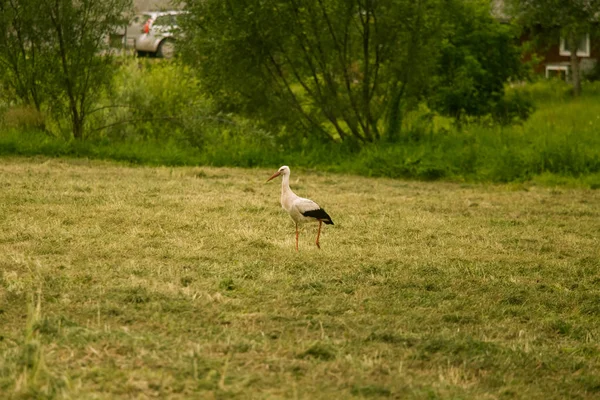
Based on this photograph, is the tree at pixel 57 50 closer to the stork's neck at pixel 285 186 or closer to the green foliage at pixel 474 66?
the green foliage at pixel 474 66

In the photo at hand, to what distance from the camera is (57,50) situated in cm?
1714

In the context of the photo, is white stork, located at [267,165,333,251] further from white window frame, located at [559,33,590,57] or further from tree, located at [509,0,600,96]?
white window frame, located at [559,33,590,57]

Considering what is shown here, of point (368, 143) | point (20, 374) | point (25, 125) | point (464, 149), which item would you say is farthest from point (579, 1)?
point (20, 374)

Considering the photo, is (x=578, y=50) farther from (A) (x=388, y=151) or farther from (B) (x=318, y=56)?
(A) (x=388, y=151)

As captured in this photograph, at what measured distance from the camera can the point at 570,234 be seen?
10.7m

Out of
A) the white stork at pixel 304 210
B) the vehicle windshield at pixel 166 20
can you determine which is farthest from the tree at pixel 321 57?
the white stork at pixel 304 210

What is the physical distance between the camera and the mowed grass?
545 centimetres

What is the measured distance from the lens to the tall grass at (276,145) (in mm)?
15672

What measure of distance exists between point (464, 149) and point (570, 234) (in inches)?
228

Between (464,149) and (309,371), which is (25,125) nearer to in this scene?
(464,149)

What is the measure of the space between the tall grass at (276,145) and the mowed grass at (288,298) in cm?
307

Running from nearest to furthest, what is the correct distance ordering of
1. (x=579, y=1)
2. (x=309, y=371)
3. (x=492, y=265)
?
(x=309, y=371) < (x=492, y=265) < (x=579, y=1)

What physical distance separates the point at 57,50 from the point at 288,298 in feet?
36.8

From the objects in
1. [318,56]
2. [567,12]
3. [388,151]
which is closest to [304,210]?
[567,12]
